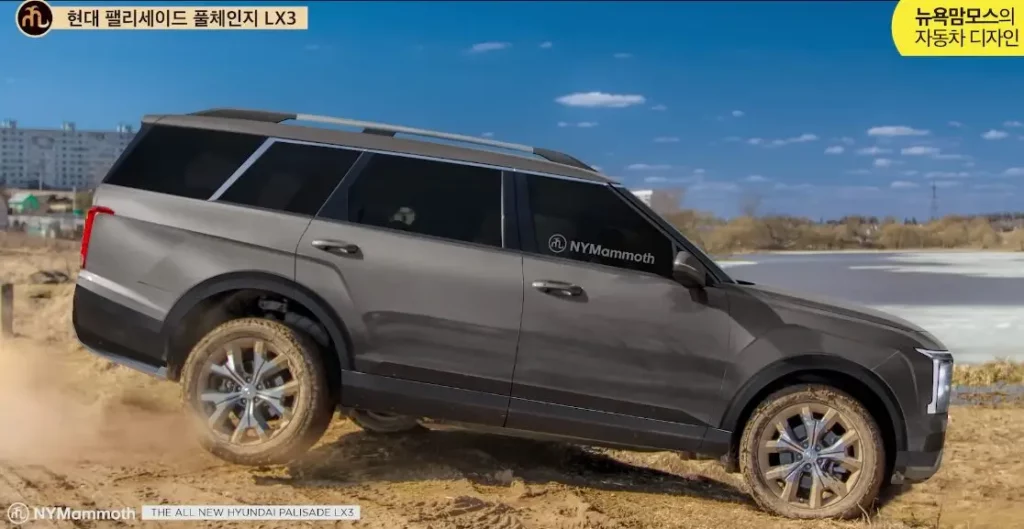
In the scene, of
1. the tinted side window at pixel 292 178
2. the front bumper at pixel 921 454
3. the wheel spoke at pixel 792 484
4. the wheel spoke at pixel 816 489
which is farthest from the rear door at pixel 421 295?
the front bumper at pixel 921 454

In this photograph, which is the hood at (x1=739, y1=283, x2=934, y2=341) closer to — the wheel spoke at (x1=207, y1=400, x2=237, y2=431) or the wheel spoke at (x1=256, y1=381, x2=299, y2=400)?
the wheel spoke at (x1=256, y1=381, x2=299, y2=400)

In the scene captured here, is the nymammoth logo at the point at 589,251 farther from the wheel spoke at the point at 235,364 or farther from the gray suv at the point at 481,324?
the wheel spoke at the point at 235,364

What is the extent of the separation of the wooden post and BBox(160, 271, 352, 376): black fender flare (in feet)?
17.1

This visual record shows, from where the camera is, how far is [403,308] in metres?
4.10

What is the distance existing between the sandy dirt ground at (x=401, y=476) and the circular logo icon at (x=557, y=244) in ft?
4.57

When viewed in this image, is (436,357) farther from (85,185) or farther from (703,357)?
(85,185)

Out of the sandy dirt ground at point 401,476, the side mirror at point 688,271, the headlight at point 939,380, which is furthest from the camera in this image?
the headlight at point 939,380

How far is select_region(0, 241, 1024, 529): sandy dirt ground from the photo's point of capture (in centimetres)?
402

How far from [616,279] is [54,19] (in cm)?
447

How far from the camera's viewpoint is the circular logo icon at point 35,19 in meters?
5.55

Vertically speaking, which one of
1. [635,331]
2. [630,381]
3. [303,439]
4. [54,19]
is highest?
[54,19]

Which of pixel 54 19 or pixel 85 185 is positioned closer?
pixel 54 19

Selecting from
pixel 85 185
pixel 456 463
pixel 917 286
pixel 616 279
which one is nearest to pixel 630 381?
pixel 616 279

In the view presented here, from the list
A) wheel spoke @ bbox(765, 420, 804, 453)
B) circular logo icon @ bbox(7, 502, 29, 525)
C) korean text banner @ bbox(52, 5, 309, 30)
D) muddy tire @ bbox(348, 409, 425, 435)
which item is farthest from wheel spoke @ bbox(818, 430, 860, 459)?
korean text banner @ bbox(52, 5, 309, 30)
